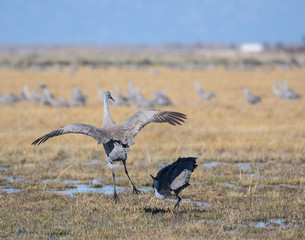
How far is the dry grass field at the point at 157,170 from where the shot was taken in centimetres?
664

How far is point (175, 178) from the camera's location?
704cm

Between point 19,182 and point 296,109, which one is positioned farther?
point 296,109

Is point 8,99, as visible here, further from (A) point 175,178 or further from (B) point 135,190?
(A) point 175,178

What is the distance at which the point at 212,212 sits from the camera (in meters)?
7.46

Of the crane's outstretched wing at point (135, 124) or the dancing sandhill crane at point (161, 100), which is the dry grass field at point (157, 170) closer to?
the crane's outstretched wing at point (135, 124)

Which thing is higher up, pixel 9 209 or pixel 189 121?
pixel 189 121

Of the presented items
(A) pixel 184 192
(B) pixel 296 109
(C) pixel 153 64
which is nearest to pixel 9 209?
(A) pixel 184 192

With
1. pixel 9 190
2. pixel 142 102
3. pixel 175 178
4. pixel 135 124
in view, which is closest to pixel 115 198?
pixel 135 124

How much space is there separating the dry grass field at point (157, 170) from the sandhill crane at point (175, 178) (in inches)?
15.8

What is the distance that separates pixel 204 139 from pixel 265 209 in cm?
739

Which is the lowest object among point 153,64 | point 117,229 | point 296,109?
point 117,229

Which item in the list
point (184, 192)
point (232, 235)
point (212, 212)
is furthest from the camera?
point (184, 192)

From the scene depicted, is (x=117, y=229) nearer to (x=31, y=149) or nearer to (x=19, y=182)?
(x=19, y=182)

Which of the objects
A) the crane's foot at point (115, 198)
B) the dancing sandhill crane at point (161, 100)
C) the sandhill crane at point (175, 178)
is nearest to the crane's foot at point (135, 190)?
the crane's foot at point (115, 198)
